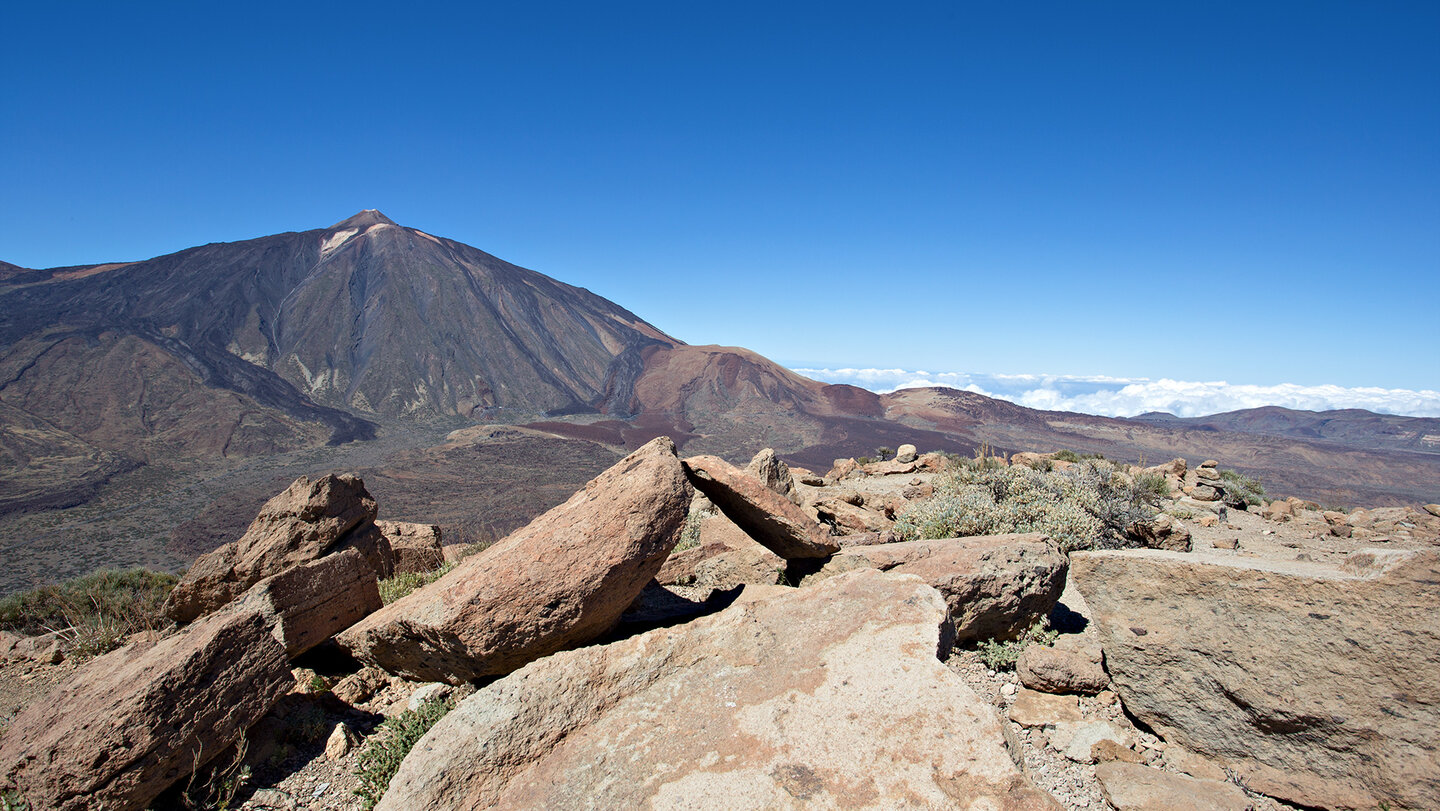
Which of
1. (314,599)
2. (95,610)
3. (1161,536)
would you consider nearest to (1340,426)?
(1161,536)

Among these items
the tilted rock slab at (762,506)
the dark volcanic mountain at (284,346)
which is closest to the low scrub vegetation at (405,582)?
the tilted rock slab at (762,506)

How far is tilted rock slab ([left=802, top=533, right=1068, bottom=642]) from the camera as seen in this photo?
402 centimetres

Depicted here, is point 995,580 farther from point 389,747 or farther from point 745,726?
point 389,747

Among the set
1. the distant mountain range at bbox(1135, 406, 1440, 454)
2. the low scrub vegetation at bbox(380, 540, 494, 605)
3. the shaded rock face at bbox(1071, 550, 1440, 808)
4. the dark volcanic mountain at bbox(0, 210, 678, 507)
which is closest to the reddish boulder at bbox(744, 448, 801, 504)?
the low scrub vegetation at bbox(380, 540, 494, 605)

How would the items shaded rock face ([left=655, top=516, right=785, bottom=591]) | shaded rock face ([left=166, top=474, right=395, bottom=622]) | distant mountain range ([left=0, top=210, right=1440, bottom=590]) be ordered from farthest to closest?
distant mountain range ([left=0, top=210, right=1440, bottom=590]), shaded rock face ([left=655, top=516, right=785, bottom=591]), shaded rock face ([left=166, top=474, right=395, bottom=622])

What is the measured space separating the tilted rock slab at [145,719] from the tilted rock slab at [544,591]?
0.69 m

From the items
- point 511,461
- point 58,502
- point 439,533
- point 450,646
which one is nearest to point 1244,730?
point 450,646

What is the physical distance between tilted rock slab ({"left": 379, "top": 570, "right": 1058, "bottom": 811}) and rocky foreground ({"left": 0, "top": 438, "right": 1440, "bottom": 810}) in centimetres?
1

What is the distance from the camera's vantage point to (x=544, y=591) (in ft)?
11.0

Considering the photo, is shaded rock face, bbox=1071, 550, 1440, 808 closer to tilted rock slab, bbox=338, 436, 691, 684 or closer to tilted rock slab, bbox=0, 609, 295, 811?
tilted rock slab, bbox=338, 436, 691, 684

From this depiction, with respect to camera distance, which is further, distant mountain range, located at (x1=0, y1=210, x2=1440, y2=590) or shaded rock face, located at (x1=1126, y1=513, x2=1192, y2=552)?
distant mountain range, located at (x1=0, y1=210, x2=1440, y2=590)

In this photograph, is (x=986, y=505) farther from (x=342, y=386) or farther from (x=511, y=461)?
(x=342, y=386)

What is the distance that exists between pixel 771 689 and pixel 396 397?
191 feet

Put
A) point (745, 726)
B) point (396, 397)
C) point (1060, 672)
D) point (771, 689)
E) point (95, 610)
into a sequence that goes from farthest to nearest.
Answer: point (396, 397), point (95, 610), point (1060, 672), point (771, 689), point (745, 726)
